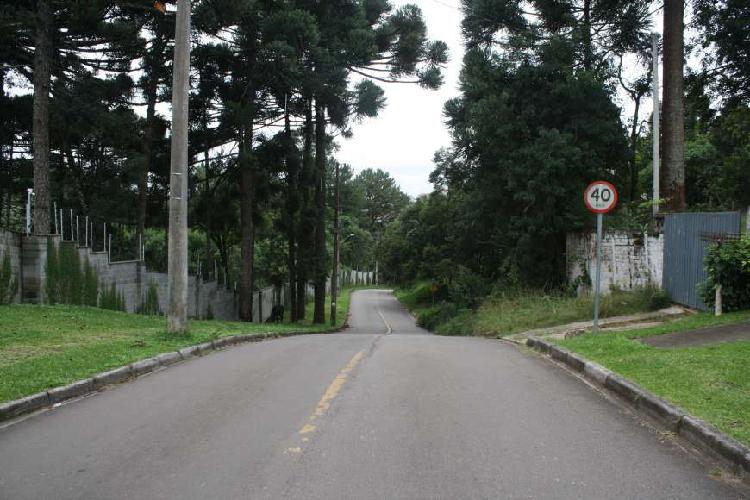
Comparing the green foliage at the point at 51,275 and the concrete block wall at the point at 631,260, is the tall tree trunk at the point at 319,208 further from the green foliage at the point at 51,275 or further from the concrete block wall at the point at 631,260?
the concrete block wall at the point at 631,260

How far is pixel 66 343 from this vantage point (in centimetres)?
1111

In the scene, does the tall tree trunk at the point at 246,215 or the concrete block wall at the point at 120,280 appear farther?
the tall tree trunk at the point at 246,215

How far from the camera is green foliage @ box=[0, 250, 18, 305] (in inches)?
626

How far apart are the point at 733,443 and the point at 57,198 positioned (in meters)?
29.3

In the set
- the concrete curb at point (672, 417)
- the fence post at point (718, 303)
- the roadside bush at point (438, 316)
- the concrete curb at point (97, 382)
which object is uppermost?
the fence post at point (718, 303)

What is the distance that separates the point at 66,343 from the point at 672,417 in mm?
9593

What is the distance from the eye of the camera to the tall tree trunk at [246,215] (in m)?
26.1

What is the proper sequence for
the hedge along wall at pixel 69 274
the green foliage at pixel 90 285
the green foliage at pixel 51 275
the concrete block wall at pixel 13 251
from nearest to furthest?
the concrete block wall at pixel 13 251, the hedge along wall at pixel 69 274, the green foliage at pixel 51 275, the green foliage at pixel 90 285

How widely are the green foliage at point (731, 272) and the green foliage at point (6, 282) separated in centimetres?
1609

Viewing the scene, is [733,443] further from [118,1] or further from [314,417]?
[118,1]

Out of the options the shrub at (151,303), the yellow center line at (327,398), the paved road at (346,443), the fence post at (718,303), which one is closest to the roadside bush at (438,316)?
the shrub at (151,303)

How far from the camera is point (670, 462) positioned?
5.03 meters

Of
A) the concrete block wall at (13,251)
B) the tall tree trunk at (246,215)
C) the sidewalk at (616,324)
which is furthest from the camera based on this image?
the tall tree trunk at (246,215)

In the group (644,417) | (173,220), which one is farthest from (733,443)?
(173,220)
